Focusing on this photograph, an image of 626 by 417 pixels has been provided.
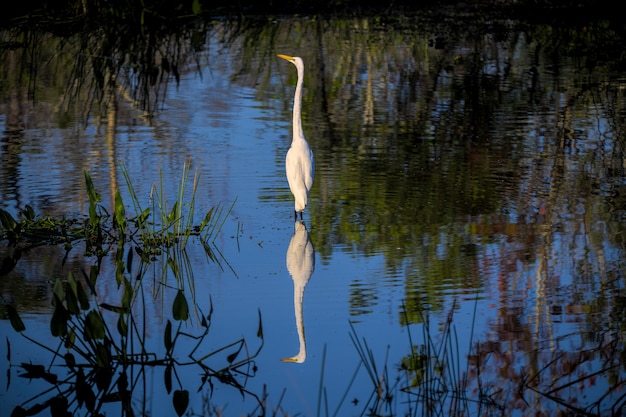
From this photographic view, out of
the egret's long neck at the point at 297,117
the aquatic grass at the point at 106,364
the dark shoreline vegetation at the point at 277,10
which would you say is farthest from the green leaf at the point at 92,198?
the dark shoreline vegetation at the point at 277,10

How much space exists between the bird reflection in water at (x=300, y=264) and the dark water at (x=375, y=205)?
0.03 meters

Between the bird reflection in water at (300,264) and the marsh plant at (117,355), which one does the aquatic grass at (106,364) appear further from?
the bird reflection in water at (300,264)

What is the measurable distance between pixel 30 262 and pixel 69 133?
3.75 metres

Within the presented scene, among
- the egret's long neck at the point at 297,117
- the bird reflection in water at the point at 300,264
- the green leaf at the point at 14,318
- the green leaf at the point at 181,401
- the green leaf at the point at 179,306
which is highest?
the egret's long neck at the point at 297,117

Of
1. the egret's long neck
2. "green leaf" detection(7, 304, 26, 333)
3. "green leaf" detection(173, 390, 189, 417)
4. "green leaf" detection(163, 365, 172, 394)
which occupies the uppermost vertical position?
the egret's long neck

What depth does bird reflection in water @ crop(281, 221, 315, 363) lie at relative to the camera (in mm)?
5008

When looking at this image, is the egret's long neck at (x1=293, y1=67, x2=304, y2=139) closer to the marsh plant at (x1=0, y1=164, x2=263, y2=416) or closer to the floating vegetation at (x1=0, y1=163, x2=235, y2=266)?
the floating vegetation at (x1=0, y1=163, x2=235, y2=266)

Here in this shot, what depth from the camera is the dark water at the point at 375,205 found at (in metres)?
4.45

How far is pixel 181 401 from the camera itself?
4.21m

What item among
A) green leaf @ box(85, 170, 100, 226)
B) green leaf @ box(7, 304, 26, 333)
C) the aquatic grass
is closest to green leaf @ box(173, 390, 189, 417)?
the aquatic grass

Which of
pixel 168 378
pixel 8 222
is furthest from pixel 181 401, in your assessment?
pixel 8 222

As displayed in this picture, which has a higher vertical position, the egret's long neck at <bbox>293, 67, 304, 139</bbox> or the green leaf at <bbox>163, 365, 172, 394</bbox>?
the egret's long neck at <bbox>293, 67, 304, 139</bbox>

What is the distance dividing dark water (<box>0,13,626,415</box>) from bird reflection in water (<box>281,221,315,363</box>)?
31 mm

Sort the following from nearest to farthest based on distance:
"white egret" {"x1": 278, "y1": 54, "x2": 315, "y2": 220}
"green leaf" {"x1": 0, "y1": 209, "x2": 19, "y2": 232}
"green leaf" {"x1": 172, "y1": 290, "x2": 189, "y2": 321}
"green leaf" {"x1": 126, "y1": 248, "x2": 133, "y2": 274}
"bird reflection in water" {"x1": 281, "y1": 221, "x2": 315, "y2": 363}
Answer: "green leaf" {"x1": 172, "y1": 290, "x2": 189, "y2": 321} < "bird reflection in water" {"x1": 281, "y1": 221, "x2": 315, "y2": 363} < "green leaf" {"x1": 126, "y1": 248, "x2": 133, "y2": 274} < "green leaf" {"x1": 0, "y1": 209, "x2": 19, "y2": 232} < "white egret" {"x1": 278, "y1": 54, "x2": 315, "y2": 220}
